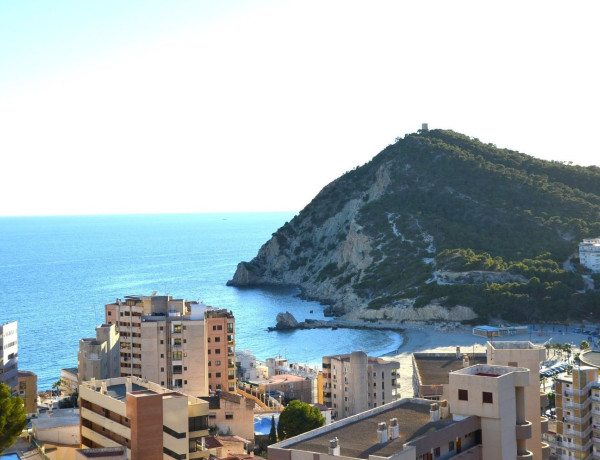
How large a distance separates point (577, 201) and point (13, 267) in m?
118

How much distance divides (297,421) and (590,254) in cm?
7810

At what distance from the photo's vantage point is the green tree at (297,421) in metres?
39.6

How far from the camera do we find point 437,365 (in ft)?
156

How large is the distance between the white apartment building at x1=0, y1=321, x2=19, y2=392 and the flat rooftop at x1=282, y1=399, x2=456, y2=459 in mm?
32074

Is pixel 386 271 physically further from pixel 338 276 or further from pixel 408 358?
pixel 408 358

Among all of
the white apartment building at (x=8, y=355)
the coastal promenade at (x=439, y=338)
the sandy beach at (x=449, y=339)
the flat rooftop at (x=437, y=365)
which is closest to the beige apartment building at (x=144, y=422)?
the flat rooftop at (x=437, y=365)

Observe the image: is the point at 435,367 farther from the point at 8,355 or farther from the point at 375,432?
the point at 375,432

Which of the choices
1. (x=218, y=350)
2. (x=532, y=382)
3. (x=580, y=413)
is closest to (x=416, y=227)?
(x=218, y=350)

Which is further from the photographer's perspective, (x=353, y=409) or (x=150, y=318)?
(x=353, y=409)

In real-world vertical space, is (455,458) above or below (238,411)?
above

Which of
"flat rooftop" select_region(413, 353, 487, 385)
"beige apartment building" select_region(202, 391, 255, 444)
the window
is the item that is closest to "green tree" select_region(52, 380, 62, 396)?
"beige apartment building" select_region(202, 391, 255, 444)

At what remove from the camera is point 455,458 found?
58.6 ft

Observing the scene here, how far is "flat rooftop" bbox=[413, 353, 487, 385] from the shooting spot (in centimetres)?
4253

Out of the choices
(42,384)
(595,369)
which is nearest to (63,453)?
(595,369)
